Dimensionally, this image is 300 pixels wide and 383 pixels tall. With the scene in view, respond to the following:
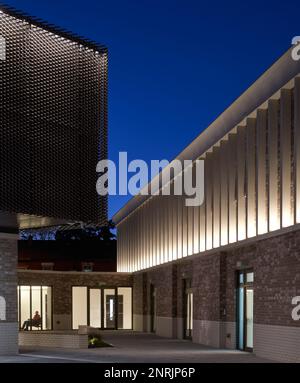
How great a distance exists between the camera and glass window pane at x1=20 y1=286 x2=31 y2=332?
47906 millimetres

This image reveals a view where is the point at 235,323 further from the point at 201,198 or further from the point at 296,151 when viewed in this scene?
the point at 296,151

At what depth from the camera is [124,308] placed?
52.2m

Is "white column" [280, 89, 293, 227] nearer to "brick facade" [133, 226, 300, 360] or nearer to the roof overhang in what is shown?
the roof overhang

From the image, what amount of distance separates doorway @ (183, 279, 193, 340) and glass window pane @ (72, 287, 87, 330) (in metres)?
12.9

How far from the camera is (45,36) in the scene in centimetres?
2158

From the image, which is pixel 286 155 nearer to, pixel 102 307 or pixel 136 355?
A: pixel 136 355

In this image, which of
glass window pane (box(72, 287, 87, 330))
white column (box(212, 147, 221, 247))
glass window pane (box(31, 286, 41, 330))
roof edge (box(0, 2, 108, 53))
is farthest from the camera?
glass window pane (box(72, 287, 87, 330))

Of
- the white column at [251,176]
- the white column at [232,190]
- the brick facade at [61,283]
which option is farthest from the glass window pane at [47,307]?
the white column at [251,176]

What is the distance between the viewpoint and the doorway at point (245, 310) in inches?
1110

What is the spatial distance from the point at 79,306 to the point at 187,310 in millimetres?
13634

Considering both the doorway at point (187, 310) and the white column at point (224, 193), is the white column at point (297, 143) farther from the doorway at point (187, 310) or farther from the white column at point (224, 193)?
the doorway at point (187, 310)

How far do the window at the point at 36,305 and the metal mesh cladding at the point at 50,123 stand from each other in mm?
25641

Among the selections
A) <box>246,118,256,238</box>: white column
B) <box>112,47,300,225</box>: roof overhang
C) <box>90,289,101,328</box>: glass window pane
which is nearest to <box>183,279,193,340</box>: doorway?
<box>112,47,300,225</box>: roof overhang

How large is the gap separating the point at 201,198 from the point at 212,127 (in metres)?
3.89
